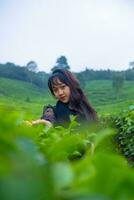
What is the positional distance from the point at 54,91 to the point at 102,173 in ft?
13.3

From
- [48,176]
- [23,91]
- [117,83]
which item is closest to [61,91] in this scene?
[48,176]

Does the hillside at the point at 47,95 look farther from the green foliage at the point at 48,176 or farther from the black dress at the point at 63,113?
the green foliage at the point at 48,176

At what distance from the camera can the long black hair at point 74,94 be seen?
13.7 feet

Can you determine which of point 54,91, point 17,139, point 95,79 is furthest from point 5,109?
point 95,79

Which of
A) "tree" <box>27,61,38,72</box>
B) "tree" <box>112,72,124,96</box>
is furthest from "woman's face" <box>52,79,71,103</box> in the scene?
"tree" <box>27,61,38,72</box>

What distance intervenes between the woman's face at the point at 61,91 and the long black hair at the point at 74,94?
0.03m

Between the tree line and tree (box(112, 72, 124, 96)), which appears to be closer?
tree (box(112, 72, 124, 96))

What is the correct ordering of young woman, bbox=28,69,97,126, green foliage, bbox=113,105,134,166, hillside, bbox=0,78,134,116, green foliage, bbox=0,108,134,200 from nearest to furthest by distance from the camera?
green foliage, bbox=0,108,134,200 → young woman, bbox=28,69,97,126 → green foliage, bbox=113,105,134,166 → hillside, bbox=0,78,134,116

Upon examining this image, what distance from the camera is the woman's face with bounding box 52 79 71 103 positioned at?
4.25m

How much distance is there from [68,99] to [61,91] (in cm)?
10

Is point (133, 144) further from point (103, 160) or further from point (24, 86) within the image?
point (24, 86)

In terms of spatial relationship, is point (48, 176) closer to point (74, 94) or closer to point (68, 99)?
point (68, 99)

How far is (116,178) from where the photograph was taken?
394 millimetres

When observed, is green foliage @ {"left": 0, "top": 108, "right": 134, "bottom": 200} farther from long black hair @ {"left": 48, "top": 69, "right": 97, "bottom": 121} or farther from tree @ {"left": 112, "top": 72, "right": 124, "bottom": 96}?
tree @ {"left": 112, "top": 72, "right": 124, "bottom": 96}
